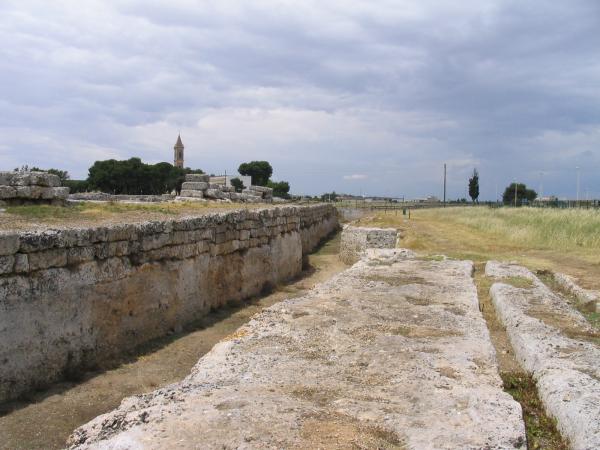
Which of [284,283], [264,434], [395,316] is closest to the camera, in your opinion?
[264,434]

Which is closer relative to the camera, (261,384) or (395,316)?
(261,384)

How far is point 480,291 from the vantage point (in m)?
7.77

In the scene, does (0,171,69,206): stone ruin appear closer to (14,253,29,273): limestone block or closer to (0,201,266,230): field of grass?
(0,201,266,230): field of grass

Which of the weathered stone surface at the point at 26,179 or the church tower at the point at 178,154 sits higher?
the church tower at the point at 178,154

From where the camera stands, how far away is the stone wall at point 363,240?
17281 mm

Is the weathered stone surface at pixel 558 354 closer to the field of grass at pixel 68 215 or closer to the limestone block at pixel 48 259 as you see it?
the limestone block at pixel 48 259

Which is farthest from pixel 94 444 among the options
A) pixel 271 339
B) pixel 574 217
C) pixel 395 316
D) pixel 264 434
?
pixel 574 217

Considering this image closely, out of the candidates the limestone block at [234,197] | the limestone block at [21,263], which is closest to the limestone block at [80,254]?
the limestone block at [21,263]

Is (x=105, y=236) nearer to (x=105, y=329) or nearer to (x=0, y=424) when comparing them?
Result: (x=105, y=329)

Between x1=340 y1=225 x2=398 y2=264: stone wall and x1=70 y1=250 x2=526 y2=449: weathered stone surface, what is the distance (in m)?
11.4

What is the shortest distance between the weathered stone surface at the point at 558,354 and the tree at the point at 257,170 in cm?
6807

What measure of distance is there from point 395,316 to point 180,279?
3540mm

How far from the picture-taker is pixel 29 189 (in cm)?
1012

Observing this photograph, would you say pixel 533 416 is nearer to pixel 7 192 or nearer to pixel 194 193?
pixel 7 192
